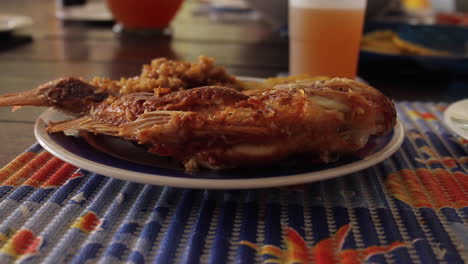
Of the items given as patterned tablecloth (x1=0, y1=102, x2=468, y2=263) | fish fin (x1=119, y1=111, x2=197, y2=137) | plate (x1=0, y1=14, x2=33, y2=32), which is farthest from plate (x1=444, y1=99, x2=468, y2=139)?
plate (x1=0, y1=14, x2=33, y2=32)

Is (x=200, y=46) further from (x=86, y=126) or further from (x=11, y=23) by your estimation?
(x=86, y=126)

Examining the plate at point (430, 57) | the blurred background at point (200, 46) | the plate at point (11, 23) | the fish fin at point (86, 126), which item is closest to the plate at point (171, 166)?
the fish fin at point (86, 126)

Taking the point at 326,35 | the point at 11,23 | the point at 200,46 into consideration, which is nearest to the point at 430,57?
the point at 326,35

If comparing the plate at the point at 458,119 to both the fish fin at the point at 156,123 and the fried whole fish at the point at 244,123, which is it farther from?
the fish fin at the point at 156,123

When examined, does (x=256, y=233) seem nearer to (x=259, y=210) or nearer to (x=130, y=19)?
(x=259, y=210)

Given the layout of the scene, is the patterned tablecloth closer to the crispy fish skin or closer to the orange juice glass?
the crispy fish skin
